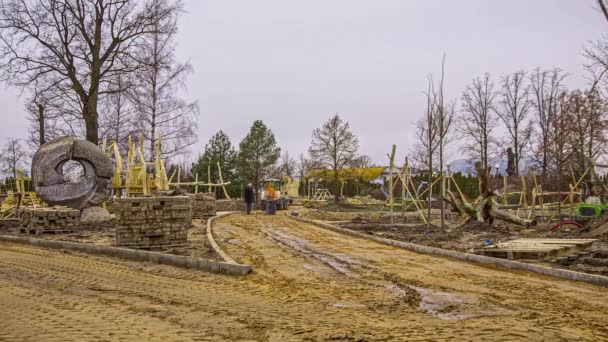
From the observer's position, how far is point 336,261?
435 inches

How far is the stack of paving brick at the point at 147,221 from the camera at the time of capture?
1303 cm

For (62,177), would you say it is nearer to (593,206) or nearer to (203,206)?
(203,206)

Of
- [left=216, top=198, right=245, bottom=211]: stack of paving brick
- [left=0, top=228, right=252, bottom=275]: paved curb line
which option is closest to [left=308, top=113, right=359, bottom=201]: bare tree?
[left=216, top=198, right=245, bottom=211]: stack of paving brick

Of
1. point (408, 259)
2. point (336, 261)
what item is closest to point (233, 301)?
point (336, 261)

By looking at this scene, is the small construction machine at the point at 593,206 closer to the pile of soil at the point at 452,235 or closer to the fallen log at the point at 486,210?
the fallen log at the point at 486,210

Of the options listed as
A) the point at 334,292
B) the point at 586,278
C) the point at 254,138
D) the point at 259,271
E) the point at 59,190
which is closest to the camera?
the point at 334,292

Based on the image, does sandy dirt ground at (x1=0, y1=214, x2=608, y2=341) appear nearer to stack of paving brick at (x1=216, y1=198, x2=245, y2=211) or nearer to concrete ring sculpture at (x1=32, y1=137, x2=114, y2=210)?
concrete ring sculpture at (x1=32, y1=137, x2=114, y2=210)

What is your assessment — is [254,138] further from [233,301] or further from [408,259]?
[233,301]

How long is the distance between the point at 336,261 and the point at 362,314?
4797 millimetres

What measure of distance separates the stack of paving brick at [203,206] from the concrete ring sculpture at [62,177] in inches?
201

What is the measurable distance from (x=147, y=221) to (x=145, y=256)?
139 centimetres

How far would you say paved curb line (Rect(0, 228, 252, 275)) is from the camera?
991 centimetres

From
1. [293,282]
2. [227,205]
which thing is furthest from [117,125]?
[293,282]

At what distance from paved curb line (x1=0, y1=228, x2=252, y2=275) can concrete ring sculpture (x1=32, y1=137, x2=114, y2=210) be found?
13.9 ft
